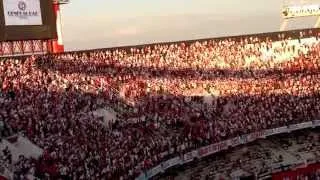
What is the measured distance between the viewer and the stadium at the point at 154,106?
2653 cm

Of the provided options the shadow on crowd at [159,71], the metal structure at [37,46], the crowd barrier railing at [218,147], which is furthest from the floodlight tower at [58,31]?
the crowd barrier railing at [218,147]

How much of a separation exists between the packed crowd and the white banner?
1.87 m

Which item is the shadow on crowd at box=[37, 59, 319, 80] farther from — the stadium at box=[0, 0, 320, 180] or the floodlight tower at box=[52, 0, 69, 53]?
the floodlight tower at box=[52, 0, 69, 53]

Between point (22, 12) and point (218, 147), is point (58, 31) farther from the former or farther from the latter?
point (218, 147)

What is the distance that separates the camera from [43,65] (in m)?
32.6

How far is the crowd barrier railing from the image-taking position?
2786 centimetres

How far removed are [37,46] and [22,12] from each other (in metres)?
2.41

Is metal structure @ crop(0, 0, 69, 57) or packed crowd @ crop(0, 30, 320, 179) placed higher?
metal structure @ crop(0, 0, 69, 57)

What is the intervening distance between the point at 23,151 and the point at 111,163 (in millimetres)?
3434

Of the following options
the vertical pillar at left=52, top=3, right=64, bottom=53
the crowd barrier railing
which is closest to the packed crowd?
the crowd barrier railing

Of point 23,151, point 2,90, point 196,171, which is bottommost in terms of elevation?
point 196,171

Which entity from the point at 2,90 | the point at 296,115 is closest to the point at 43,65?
the point at 2,90

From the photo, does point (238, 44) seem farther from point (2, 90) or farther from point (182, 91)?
point (2, 90)

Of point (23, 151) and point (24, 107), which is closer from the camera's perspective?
point (23, 151)
